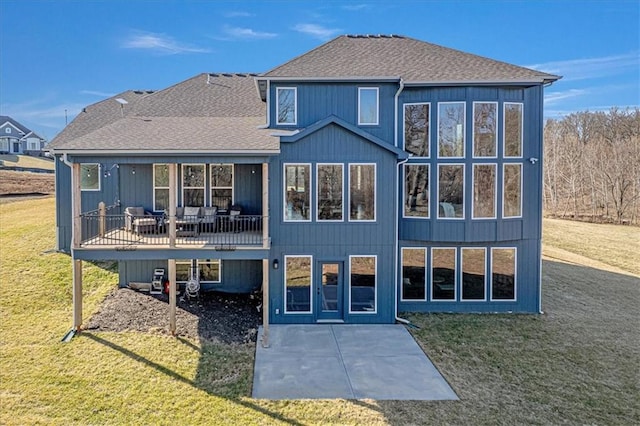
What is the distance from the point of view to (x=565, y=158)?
4103 centimetres

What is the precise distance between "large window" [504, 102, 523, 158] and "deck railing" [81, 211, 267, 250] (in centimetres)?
796

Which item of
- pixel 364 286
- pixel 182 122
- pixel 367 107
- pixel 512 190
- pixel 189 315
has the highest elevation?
pixel 367 107

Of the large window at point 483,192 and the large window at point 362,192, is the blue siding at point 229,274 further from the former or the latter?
the large window at point 483,192

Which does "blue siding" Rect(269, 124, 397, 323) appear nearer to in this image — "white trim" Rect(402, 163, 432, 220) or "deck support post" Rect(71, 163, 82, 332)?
"white trim" Rect(402, 163, 432, 220)

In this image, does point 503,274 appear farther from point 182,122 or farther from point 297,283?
point 182,122

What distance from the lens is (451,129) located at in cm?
1216

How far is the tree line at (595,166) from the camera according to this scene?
36.1 metres

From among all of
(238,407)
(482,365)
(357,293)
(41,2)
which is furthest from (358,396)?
(41,2)

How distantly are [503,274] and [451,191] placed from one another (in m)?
3.26

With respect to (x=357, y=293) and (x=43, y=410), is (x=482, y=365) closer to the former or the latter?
(x=357, y=293)

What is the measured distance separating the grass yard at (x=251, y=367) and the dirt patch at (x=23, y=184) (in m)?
21.1

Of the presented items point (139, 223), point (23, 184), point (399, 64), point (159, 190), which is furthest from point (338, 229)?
point (23, 184)

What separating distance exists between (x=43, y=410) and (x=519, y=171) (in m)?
13.5

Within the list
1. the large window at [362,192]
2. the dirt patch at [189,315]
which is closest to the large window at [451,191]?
the large window at [362,192]
